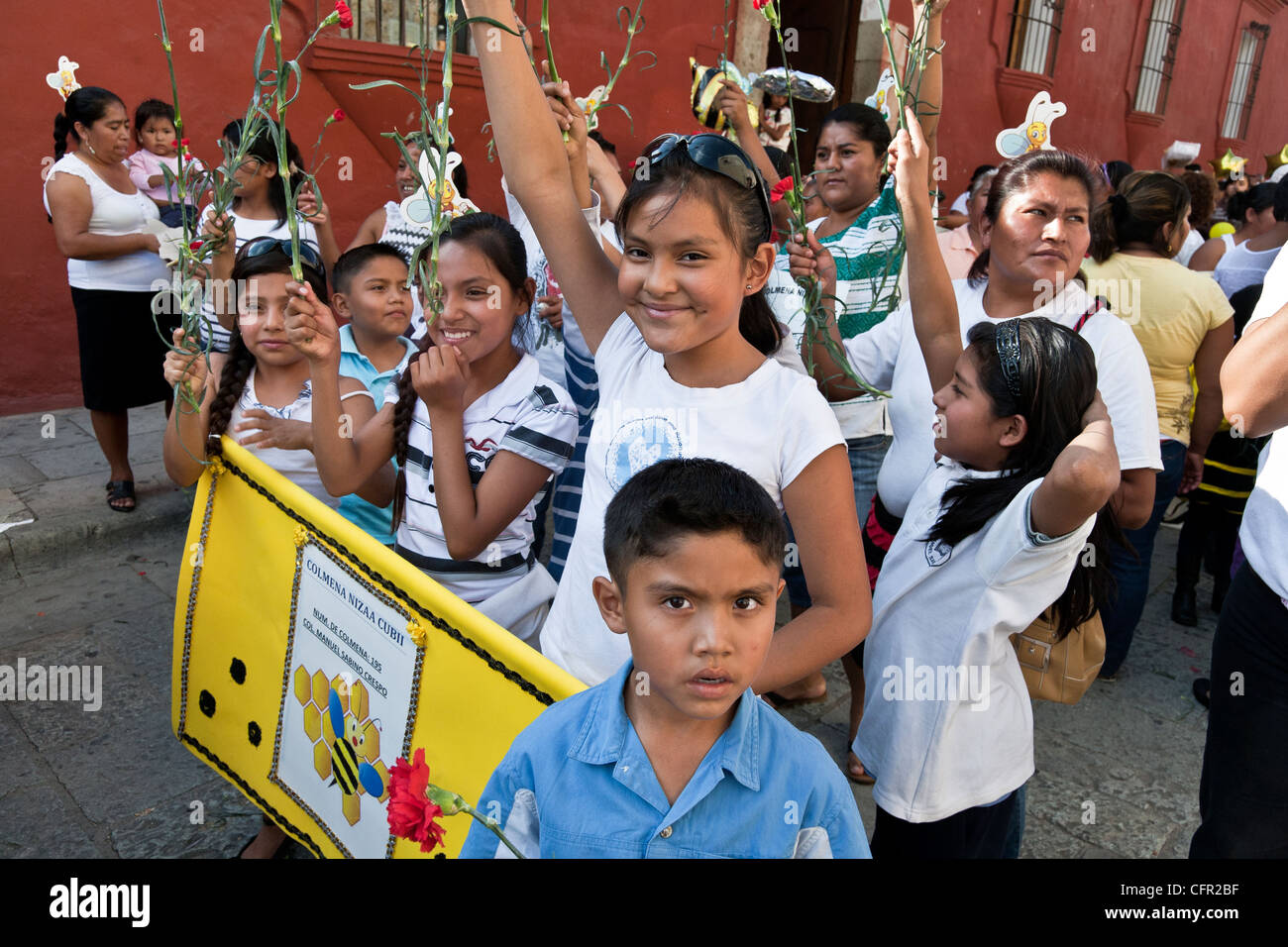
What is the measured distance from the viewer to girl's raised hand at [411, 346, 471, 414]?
1.85 m

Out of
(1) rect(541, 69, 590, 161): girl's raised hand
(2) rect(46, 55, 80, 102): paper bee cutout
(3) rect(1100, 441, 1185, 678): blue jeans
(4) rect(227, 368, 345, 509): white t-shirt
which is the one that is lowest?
(3) rect(1100, 441, 1185, 678): blue jeans

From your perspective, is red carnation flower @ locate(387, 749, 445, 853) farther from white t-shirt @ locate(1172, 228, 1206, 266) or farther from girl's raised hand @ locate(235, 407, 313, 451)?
white t-shirt @ locate(1172, 228, 1206, 266)

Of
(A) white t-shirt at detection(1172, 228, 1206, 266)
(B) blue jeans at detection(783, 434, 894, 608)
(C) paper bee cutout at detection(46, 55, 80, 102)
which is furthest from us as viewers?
(A) white t-shirt at detection(1172, 228, 1206, 266)

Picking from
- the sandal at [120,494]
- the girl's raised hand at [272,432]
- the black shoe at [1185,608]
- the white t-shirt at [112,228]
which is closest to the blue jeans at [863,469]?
the girl's raised hand at [272,432]

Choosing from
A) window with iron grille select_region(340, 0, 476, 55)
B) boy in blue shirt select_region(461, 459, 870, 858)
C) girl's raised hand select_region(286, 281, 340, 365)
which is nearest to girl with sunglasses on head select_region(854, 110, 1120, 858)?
boy in blue shirt select_region(461, 459, 870, 858)

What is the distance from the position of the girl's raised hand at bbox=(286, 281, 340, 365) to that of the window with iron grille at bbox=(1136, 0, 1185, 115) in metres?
15.2

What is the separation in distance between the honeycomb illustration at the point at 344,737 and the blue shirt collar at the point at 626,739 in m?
0.81

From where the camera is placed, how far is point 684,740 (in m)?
1.27

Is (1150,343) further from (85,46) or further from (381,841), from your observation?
(85,46)

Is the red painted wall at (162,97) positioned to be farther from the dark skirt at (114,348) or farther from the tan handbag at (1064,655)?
the tan handbag at (1064,655)

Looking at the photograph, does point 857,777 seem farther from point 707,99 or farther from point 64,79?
point 64,79
